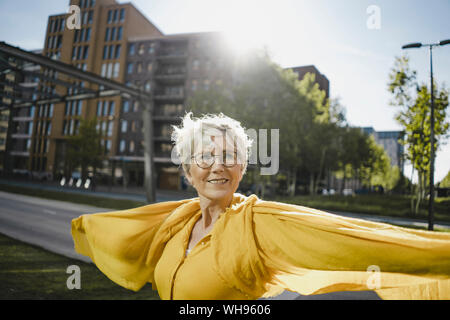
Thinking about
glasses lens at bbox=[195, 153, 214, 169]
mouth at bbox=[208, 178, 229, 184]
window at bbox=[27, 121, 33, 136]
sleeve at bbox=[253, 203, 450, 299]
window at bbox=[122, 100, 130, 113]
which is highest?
window at bbox=[122, 100, 130, 113]

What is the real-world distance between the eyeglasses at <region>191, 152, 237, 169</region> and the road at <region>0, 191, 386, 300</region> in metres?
3.25

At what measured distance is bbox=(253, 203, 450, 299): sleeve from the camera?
94 cm

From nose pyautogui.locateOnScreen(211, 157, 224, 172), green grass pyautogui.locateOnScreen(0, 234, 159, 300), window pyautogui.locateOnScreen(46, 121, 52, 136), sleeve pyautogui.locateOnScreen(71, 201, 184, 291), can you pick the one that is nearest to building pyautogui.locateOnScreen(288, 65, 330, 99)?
nose pyautogui.locateOnScreen(211, 157, 224, 172)

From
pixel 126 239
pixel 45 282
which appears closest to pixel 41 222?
pixel 45 282

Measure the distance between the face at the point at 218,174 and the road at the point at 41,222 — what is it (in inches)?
125

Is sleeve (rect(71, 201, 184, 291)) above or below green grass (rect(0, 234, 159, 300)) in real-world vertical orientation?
above

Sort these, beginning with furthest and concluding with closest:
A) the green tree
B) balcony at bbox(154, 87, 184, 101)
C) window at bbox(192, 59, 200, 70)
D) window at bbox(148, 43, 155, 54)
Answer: window at bbox(148, 43, 155, 54)
balcony at bbox(154, 87, 184, 101)
window at bbox(192, 59, 200, 70)
the green tree

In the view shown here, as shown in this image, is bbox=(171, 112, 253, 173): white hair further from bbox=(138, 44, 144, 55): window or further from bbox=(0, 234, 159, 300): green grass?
bbox=(138, 44, 144, 55): window

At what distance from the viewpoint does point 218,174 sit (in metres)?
1.42

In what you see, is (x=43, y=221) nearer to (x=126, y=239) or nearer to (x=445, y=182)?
(x=126, y=239)

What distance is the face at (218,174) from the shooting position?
4.68 feet

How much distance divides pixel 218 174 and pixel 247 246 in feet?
1.41

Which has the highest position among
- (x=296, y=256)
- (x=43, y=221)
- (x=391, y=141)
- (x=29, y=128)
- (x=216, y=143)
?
(x=29, y=128)
